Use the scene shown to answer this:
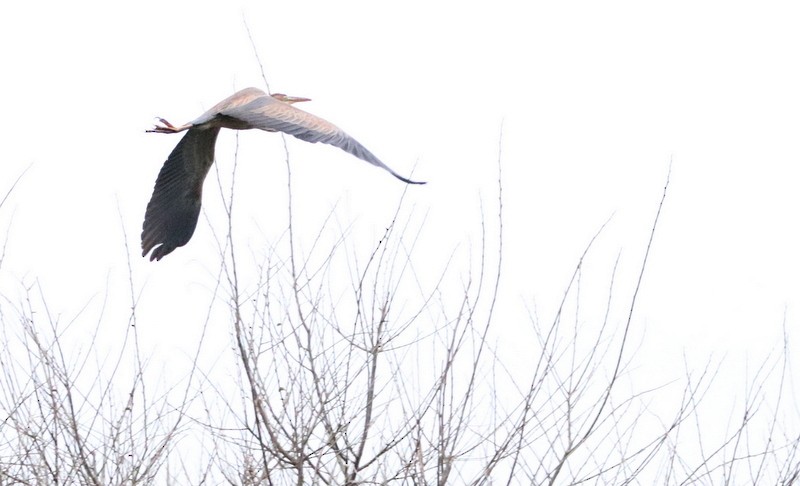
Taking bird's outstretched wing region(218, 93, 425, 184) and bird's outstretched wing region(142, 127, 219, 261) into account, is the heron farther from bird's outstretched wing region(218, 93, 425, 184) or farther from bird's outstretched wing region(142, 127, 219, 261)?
bird's outstretched wing region(218, 93, 425, 184)

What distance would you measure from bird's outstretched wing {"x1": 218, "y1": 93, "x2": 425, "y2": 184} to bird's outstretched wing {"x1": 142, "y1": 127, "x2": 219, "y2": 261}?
1.07 metres

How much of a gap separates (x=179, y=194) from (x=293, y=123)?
78.2 inches

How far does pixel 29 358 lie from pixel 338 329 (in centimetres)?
143

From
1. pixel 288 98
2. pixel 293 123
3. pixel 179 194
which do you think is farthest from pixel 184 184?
pixel 293 123

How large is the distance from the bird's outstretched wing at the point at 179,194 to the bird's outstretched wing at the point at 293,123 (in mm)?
1066

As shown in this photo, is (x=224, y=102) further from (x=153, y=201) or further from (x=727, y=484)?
(x=727, y=484)

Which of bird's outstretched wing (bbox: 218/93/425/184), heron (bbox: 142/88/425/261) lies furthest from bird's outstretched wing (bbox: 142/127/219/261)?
bird's outstretched wing (bbox: 218/93/425/184)

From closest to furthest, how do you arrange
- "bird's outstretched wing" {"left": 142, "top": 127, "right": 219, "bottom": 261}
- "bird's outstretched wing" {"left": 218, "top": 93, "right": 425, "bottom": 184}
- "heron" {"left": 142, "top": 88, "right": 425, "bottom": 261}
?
"bird's outstretched wing" {"left": 218, "top": 93, "right": 425, "bottom": 184}, "heron" {"left": 142, "top": 88, "right": 425, "bottom": 261}, "bird's outstretched wing" {"left": 142, "top": 127, "right": 219, "bottom": 261}

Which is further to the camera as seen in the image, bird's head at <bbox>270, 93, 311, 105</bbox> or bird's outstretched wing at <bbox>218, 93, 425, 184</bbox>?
bird's head at <bbox>270, 93, 311, 105</bbox>

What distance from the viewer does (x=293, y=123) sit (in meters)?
6.12

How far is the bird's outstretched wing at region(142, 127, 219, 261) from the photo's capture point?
7699 mm

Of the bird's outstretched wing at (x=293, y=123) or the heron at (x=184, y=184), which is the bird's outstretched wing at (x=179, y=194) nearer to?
the heron at (x=184, y=184)

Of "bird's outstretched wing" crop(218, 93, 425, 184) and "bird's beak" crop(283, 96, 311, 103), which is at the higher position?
"bird's beak" crop(283, 96, 311, 103)

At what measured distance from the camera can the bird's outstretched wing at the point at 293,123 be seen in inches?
226
